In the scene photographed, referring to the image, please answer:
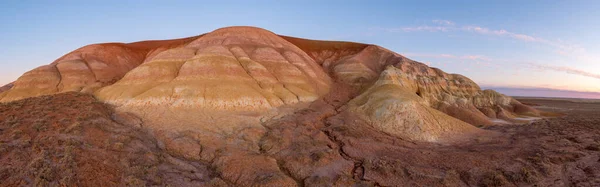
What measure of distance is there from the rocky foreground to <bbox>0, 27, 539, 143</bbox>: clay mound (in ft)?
0.62

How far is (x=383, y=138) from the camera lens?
2173 cm

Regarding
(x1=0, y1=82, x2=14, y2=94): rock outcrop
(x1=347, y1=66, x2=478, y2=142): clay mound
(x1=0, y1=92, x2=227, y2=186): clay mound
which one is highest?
(x1=347, y1=66, x2=478, y2=142): clay mound

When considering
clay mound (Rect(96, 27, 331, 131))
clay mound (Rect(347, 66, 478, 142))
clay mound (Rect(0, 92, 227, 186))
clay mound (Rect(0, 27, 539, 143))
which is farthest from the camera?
clay mound (Rect(96, 27, 331, 131))

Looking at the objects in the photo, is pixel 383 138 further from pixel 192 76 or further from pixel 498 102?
pixel 498 102

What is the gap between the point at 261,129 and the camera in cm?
2248

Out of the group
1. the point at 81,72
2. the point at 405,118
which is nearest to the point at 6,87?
the point at 81,72

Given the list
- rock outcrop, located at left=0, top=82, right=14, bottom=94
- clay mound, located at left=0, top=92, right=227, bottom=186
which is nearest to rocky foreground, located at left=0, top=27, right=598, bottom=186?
clay mound, located at left=0, top=92, right=227, bottom=186

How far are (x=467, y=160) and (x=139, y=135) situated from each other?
20.2 meters

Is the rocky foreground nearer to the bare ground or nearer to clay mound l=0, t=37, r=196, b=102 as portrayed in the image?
the bare ground

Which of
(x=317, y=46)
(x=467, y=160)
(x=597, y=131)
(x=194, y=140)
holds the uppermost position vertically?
(x=317, y=46)

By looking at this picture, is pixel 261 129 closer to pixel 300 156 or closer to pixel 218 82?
pixel 300 156

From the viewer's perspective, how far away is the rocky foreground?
45.9 feet

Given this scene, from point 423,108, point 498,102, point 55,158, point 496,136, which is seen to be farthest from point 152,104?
point 498,102

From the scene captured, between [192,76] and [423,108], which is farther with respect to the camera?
[192,76]
